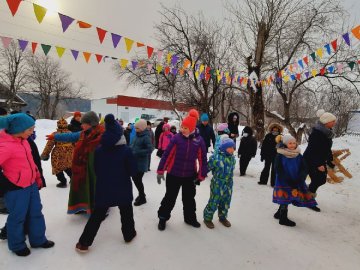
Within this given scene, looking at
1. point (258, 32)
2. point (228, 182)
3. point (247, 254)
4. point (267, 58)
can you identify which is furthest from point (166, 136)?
point (267, 58)

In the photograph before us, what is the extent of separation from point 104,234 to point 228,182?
2.02 metres

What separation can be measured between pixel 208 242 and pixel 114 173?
1.68 metres

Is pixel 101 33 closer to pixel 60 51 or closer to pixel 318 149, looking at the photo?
pixel 60 51

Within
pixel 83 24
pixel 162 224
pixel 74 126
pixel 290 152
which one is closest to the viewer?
pixel 162 224

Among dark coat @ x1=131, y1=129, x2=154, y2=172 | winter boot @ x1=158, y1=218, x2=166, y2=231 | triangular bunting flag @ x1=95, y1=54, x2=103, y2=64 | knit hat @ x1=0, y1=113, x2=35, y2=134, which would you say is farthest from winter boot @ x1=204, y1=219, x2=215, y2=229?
triangular bunting flag @ x1=95, y1=54, x2=103, y2=64

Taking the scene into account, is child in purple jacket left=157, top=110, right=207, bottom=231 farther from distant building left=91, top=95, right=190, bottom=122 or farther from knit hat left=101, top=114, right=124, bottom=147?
distant building left=91, top=95, right=190, bottom=122

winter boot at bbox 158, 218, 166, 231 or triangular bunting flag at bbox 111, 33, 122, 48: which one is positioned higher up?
triangular bunting flag at bbox 111, 33, 122, 48

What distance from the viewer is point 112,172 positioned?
10.3 ft

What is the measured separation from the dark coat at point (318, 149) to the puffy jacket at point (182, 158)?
2400mm

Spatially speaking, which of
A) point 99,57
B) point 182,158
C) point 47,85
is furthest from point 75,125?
point 47,85

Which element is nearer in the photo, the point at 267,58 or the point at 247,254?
the point at 247,254

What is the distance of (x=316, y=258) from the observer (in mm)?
3434

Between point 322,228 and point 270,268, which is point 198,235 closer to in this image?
point 270,268

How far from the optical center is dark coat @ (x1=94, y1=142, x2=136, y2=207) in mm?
3137
